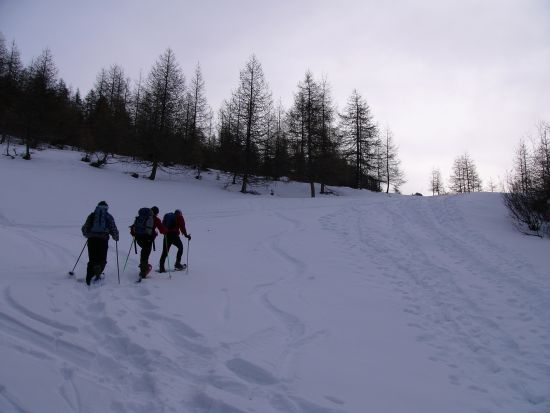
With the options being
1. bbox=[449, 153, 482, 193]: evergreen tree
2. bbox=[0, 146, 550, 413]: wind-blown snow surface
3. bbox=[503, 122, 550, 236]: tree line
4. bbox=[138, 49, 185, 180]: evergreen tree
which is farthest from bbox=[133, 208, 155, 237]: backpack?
bbox=[449, 153, 482, 193]: evergreen tree

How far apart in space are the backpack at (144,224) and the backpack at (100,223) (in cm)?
75

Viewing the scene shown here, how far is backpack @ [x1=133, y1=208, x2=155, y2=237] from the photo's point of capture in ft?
30.0

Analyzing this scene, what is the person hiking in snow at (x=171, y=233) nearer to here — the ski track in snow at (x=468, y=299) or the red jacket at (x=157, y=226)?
the red jacket at (x=157, y=226)

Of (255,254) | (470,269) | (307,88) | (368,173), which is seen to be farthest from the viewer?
(368,173)

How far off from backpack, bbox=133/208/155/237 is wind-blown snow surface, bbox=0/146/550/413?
45.9 inches

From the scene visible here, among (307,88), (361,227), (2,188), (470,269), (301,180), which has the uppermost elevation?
(307,88)

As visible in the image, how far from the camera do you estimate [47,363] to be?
4.51 metres

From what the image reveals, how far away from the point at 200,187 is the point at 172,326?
25.4m

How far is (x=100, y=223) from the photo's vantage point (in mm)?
8500

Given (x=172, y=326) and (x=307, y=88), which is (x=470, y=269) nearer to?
(x=172, y=326)

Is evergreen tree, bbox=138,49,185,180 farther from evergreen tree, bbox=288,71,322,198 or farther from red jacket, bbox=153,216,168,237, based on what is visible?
red jacket, bbox=153,216,168,237

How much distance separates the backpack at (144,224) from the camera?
913cm

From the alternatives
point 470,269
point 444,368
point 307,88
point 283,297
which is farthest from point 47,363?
point 307,88

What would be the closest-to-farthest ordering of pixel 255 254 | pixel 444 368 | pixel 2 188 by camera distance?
pixel 444 368 < pixel 255 254 < pixel 2 188
